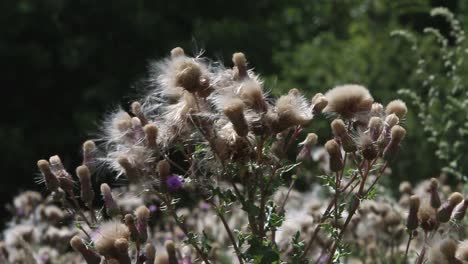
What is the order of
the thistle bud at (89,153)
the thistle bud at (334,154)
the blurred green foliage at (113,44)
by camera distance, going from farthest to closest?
the blurred green foliage at (113,44) < the thistle bud at (89,153) < the thistle bud at (334,154)

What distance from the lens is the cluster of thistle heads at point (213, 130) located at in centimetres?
183

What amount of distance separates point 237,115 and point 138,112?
1.15 ft

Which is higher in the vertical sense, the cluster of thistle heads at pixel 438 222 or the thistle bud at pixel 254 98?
the thistle bud at pixel 254 98

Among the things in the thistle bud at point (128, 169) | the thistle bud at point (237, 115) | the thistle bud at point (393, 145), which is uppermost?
the thistle bud at point (393, 145)

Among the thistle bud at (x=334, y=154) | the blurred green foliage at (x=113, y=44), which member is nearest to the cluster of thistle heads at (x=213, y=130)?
the thistle bud at (x=334, y=154)

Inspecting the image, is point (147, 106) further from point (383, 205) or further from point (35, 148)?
point (35, 148)

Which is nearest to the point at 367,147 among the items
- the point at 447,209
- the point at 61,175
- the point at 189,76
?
the point at 447,209

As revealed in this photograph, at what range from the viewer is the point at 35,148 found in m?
10.5

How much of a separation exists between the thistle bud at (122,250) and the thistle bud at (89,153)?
0.51 m

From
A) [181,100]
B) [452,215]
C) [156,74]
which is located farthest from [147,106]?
[452,215]

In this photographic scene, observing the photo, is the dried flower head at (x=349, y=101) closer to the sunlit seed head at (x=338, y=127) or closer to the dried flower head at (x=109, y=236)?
the sunlit seed head at (x=338, y=127)

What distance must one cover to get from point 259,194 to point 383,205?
123 cm

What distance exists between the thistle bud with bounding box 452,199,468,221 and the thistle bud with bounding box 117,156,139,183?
794 mm

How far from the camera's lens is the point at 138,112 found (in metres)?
2.03
